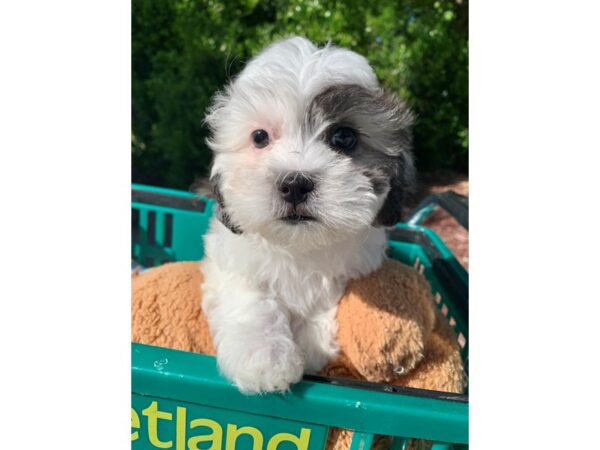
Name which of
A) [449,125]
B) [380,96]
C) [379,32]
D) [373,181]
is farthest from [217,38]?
[373,181]

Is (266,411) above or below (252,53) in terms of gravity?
below

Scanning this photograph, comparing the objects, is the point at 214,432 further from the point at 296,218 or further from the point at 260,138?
the point at 260,138

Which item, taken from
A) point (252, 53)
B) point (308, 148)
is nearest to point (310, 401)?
point (308, 148)

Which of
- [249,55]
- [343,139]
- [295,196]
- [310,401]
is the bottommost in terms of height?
[310,401]

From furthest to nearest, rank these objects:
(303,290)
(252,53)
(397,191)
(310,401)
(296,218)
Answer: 1. (252,53)
2. (303,290)
3. (397,191)
4. (296,218)
5. (310,401)

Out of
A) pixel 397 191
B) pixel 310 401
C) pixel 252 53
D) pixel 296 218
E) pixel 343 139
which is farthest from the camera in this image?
pixel 252 53

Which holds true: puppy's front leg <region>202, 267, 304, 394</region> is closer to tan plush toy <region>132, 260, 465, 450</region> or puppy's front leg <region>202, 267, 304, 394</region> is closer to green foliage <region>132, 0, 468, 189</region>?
tan plush toy <region>132, 260, 465, 450</region>

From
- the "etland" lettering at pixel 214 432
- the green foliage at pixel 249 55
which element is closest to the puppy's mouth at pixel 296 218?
the "etland" lettering at pixel 214 432

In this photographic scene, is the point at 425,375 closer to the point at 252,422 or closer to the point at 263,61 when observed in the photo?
the point at 252,422
